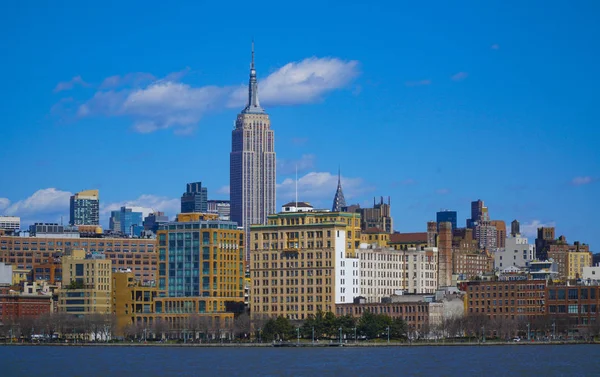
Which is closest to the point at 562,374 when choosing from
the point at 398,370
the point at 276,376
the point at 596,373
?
the point at 596,373

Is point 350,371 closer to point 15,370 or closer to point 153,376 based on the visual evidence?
point 153,376

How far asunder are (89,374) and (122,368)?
12.3 m

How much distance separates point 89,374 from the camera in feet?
613

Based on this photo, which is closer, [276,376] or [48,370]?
[276,376]

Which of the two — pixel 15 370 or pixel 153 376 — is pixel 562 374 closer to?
pixel 153 376

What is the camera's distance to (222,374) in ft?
607

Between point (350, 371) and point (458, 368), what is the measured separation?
13825 millimetres

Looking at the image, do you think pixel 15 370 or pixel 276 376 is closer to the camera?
pixel 276 376

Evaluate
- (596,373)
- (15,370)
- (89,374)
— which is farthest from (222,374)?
(596,373)

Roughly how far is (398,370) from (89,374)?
36.1 m

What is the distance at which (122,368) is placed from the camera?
652 ft

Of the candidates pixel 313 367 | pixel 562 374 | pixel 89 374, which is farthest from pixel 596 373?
pixel 89 374

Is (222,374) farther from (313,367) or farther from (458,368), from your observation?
(458,368)

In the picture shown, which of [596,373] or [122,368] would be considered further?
[122,368]
